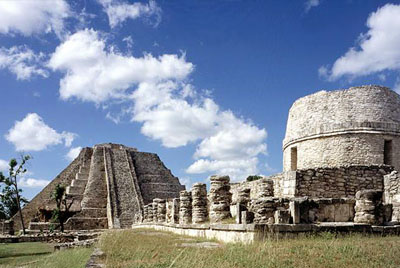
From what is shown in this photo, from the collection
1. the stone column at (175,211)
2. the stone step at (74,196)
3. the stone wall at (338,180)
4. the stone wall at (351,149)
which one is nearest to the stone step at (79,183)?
the stone step at (74,196)

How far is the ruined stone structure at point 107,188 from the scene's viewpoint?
32.2m

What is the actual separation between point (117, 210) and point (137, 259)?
90.6ft

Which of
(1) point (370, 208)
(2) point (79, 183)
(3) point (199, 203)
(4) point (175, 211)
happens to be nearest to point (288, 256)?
(1) point (370, 208)

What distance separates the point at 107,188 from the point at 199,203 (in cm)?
2707

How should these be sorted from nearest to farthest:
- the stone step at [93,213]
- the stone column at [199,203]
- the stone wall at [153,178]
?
the stone column at [199,203], the stone step at [93,213], the stone wall at [153,178]

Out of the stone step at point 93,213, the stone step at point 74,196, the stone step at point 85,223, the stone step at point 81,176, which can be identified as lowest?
the stone step at point 85,223

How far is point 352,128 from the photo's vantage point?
49.8 ft

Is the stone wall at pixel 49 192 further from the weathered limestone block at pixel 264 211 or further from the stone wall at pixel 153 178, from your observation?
the weathered limestone block at pixel 264 211

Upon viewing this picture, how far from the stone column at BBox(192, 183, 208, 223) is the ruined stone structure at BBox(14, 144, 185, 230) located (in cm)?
1569

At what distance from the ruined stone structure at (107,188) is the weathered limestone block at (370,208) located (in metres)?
20.1

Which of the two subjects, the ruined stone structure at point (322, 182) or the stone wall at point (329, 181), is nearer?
the ruined stone structure at point (322, 182)

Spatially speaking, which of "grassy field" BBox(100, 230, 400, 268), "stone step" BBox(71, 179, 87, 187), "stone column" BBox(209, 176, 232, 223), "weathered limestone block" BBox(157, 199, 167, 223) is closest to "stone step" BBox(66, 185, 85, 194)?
"stone step" BBox(71, 179, 87, 187)

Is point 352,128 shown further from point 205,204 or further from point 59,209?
point 59,209

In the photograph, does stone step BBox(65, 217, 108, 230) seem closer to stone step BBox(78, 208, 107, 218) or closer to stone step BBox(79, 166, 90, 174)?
stone step BBox(78, 208, 107, 218)
